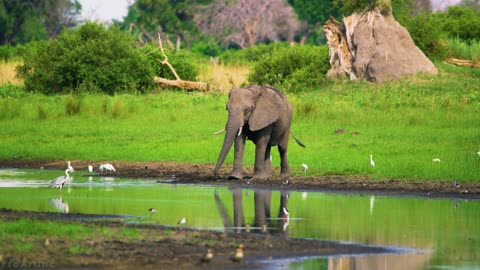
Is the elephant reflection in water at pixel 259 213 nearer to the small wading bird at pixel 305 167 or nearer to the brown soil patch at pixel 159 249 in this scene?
the brown soil patch at pixel 159 249

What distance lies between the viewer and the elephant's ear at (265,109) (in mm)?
20578

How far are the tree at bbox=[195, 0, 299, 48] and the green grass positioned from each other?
44852 mm

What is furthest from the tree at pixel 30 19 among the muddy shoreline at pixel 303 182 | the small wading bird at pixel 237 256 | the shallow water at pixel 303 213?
the small wading bird at pixel 237 256

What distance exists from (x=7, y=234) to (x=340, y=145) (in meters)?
12.4

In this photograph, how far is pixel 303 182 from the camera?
20.3 metres

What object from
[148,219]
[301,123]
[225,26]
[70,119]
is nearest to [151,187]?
[148,219]

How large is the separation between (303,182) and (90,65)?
690 inches

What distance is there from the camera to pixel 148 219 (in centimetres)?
1548

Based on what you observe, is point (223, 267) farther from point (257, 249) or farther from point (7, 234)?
point (7, 234)

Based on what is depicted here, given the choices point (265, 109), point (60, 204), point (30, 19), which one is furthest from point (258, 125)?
point (30, 19)

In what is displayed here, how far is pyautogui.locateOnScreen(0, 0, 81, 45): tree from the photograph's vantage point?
73.3 meters

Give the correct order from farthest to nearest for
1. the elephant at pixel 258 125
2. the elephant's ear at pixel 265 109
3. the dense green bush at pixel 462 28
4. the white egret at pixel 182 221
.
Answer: the dense green bush at pixel 462 28 → the elephant's ear at pixel 265 109 → the elephant at pixel 258 125 → the white egret at pixel 182 221

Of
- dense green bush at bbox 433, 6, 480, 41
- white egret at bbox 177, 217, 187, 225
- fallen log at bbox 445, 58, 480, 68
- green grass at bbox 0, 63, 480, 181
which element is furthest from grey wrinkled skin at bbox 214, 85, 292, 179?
dense green bush at bbox 433, 6, 480, 41

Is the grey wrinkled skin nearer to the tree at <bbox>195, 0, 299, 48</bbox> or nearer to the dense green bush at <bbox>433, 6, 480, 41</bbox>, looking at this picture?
the dense green bush at <bbox>433, 6, 480, 41</bbox>
